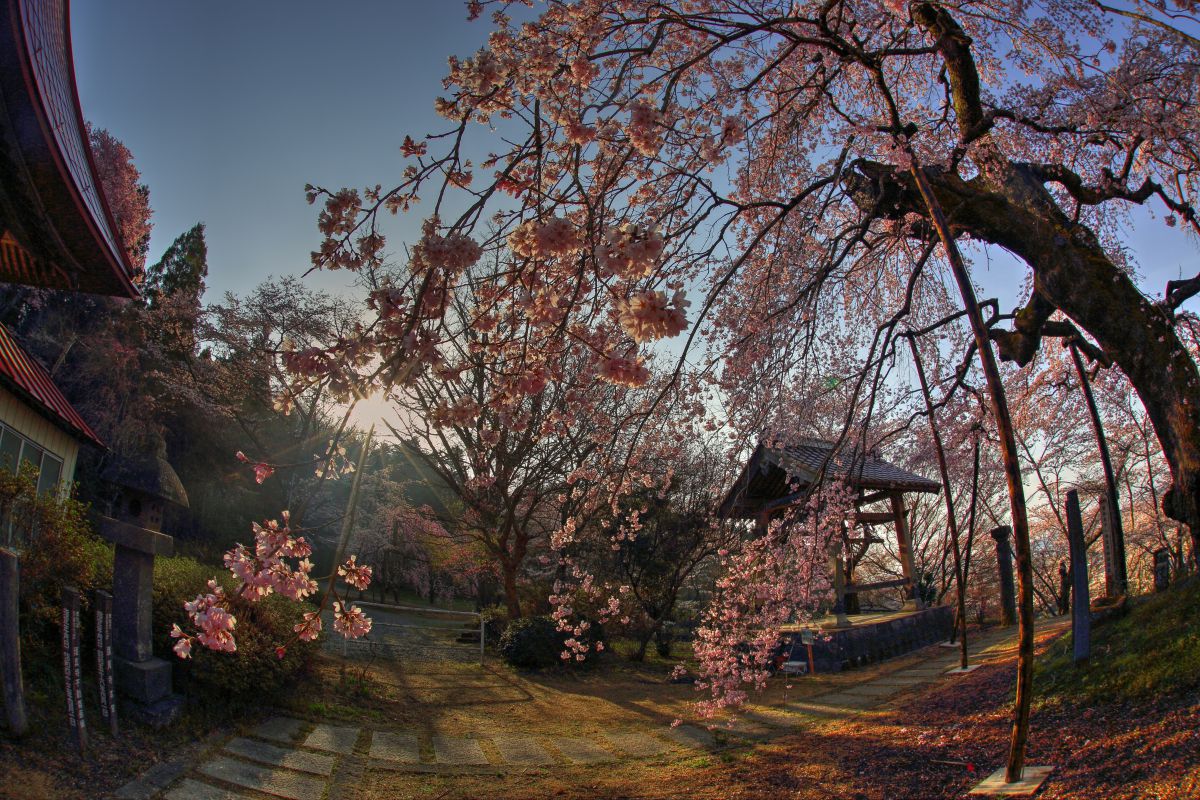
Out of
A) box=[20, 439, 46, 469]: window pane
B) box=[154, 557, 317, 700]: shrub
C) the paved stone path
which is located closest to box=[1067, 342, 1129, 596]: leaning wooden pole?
the paved stone path

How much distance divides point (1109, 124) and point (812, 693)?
704cm

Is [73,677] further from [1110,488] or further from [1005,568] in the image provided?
[1005,568]

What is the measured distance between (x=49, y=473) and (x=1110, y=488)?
Result: 13.6 meters

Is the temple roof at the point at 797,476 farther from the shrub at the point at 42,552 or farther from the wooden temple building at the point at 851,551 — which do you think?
the shrub at the point at 42,552

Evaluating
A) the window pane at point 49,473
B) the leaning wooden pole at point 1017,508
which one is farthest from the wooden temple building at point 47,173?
the window pane at point 49,473

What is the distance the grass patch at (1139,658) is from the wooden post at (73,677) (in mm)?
6723

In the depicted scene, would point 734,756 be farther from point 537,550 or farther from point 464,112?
point 537,550

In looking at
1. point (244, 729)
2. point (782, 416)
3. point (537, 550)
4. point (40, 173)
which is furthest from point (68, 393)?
point (782, 416)

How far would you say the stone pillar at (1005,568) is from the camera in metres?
10.7

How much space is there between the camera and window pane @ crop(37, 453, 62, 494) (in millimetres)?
9695

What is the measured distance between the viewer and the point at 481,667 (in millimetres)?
11391

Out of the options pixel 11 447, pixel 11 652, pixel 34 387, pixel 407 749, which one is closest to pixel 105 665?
pixel 11 652

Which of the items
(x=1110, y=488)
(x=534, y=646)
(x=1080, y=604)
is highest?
(x=1110, y=488)

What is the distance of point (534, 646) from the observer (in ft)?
37.7
